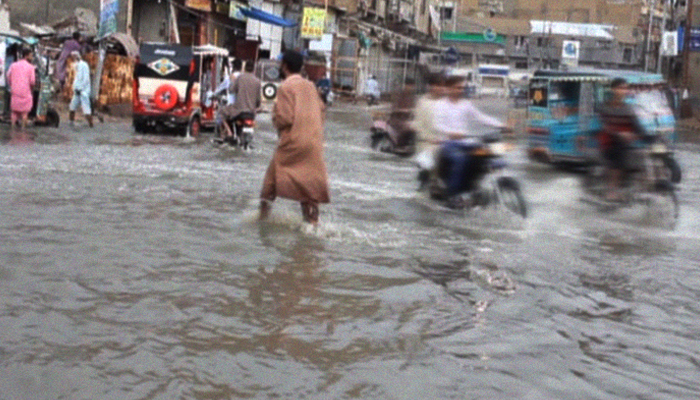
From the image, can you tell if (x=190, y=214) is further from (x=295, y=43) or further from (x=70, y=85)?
(x=295, y=43)

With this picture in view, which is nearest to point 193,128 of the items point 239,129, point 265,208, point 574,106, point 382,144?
point 239,129

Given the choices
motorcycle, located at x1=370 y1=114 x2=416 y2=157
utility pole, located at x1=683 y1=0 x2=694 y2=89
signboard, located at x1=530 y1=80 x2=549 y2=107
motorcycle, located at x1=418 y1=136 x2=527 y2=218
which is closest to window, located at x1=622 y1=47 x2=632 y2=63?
utility pole, located at x1=683 y1=0 x2=694 y2=89

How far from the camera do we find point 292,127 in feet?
30.1

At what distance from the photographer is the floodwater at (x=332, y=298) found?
5.24 meters

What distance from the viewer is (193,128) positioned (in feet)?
72.0

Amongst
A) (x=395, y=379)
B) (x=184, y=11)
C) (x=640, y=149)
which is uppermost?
(x=184, y=11)

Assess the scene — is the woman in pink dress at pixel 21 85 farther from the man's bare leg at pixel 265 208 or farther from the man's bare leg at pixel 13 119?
the man's bare leg at pixel 265 208

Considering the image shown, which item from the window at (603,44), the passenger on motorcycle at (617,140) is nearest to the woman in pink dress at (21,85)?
the passenger on motorcycle at (617,140)

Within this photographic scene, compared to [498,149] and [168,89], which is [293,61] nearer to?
[498,149]

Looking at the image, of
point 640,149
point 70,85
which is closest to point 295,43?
point 70,85

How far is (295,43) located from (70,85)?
24.1 m

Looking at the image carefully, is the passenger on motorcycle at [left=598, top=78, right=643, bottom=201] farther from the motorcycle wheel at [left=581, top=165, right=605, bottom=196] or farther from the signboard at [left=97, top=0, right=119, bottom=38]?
the signboard at [left=97, top=0, right=119, bottom=38]

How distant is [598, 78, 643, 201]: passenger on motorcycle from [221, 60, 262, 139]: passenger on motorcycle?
25.3 feet

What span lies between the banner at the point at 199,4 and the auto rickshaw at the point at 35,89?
14.1m
